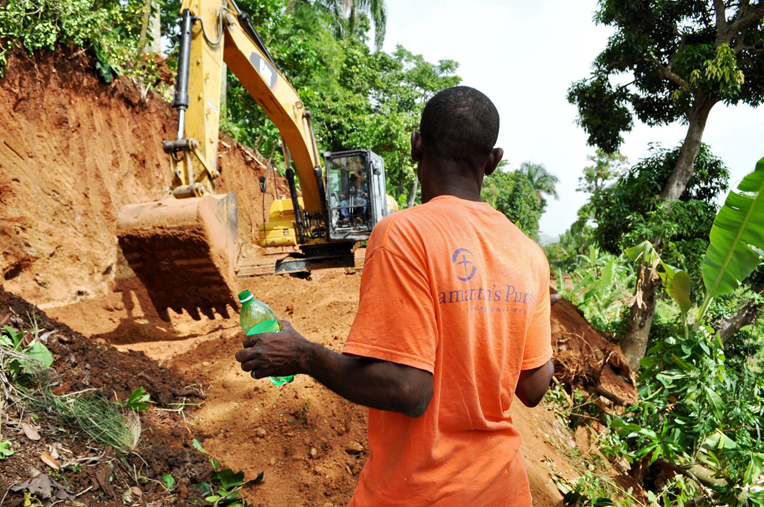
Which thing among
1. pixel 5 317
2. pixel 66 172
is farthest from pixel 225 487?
pixel 66 172

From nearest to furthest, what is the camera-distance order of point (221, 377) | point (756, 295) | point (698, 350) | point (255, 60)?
1. point (698, 350)
2. point (221, 377)
3. point (255, 60)
4. point (756, 295)

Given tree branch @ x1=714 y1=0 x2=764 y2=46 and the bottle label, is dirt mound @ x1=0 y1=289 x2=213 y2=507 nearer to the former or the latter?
the bottle label

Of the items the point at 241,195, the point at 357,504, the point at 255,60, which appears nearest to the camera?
the point at 357,504

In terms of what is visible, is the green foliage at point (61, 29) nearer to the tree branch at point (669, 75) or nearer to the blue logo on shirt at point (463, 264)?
the blue logo on shirt at point (463, 264)

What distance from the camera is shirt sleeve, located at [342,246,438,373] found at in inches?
46.2

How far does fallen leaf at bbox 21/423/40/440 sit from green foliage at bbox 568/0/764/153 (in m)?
10.2

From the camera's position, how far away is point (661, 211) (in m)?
8.78

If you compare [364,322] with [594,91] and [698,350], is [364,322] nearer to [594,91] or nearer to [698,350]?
[698,350]

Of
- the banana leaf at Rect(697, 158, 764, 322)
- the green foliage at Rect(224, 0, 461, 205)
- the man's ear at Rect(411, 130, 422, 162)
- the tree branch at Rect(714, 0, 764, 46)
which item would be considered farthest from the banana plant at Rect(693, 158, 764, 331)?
the green foliage at Rect(224, 0, 461, 205)

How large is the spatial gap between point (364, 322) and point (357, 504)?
0.57m

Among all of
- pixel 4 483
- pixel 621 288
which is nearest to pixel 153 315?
pixel 4 483

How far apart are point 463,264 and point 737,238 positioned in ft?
13.2

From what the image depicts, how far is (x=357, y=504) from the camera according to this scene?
1.37 metres

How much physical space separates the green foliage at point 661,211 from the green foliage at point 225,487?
8.08 meters
